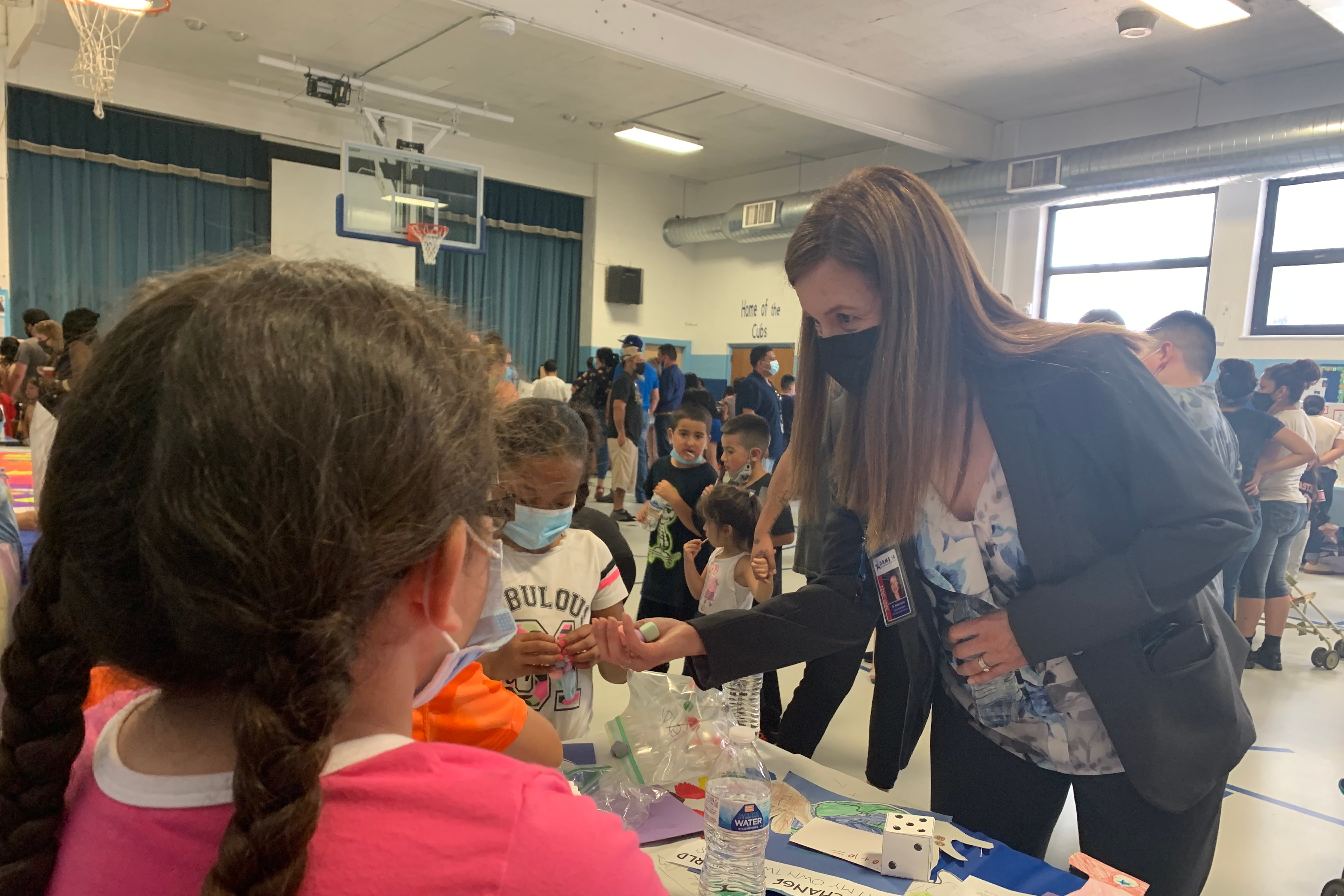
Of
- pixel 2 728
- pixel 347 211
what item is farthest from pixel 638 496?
pixel 2 728

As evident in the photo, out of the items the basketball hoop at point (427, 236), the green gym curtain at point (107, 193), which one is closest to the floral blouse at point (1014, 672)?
the basketball hoop at point (427, 236)

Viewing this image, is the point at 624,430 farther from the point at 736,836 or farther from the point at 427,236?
the point at 736,836

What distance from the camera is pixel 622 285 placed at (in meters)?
10.6

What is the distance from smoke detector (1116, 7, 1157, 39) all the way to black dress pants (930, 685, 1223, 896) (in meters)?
5.53

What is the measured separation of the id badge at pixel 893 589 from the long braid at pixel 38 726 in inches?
41.2

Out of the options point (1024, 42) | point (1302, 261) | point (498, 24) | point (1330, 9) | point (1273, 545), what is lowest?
point (1273, 545)

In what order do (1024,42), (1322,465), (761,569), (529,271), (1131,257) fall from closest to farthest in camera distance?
(761,569) < (1322,465) < (1024,42) < (1131,257) < (529,271)

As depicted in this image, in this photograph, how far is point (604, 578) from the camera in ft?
6.07

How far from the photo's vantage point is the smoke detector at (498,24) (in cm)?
508

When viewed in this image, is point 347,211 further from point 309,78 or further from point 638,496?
point 638,496

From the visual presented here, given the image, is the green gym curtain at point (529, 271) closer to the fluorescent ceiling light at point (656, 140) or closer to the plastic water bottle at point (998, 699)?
the fluorescent ceiling light at point (656, 140)

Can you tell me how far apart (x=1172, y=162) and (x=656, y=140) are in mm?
4785

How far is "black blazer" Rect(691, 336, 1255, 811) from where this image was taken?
1078 mm

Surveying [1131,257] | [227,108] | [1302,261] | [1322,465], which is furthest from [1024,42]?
[227,108]
